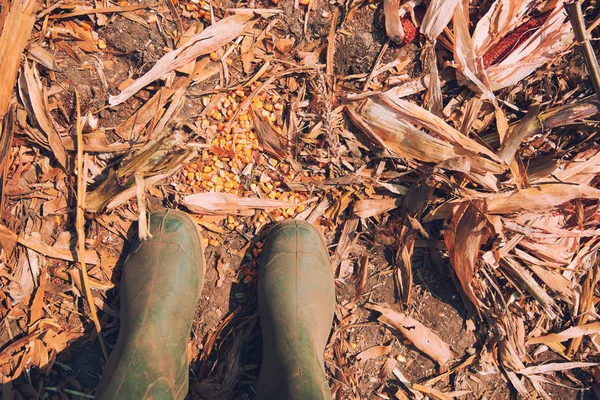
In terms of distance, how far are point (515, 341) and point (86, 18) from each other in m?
2.64

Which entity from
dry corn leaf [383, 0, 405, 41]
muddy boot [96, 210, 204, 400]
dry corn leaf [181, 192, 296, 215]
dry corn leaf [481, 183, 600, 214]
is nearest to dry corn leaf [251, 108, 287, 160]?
dry corn leaf [181, 192, 296, 215]

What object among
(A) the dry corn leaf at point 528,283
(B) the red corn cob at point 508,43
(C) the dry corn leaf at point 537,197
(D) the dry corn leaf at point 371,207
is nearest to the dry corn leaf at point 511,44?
(B) the red corn cob at point 508,43

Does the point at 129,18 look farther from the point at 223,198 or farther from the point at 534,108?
the point at 534,108

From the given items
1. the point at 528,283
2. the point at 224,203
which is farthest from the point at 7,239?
the point at 528,283

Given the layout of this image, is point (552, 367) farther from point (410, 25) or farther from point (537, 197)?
point (410, 25)

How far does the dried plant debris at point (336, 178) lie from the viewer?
2139mm

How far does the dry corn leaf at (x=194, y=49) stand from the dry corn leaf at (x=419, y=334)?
5.04 feet

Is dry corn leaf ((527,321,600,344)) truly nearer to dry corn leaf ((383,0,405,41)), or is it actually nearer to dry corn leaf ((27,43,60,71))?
dry corn leaf ((383,0,405,41))

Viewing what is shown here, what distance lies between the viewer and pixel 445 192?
→ 2248mm

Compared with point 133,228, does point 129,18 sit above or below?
above

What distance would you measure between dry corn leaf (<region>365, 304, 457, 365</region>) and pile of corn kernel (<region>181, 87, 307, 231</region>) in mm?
713

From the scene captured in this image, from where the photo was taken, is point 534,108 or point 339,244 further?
point 339,244

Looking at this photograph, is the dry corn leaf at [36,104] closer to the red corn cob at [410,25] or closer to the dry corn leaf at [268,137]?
the dry corn leaf at [268,137]

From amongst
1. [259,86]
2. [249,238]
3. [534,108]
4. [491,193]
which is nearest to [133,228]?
[249,238]
